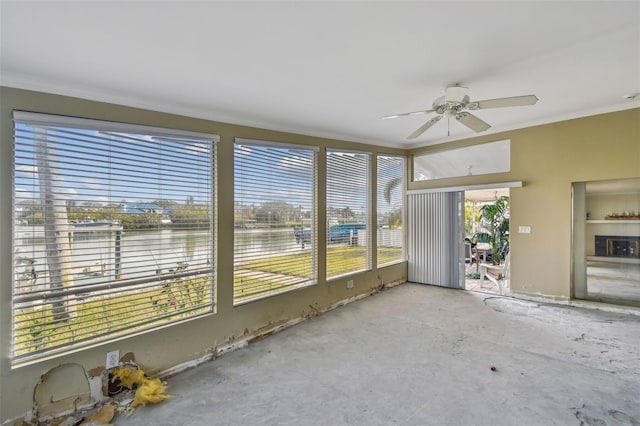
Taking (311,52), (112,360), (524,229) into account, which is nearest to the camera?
(311,52)

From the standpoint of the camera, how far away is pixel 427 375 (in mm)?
2561

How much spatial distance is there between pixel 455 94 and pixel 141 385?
3.75 meters

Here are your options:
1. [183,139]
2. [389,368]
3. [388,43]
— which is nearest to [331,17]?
[388,43]

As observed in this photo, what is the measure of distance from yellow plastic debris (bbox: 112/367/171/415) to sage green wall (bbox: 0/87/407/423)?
12 cm

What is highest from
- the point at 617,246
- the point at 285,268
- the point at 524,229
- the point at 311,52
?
the point at 311,52

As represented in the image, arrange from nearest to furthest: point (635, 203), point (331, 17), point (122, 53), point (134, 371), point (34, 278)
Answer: point (331, 17)
point (122, 53)
point (34, 278)
point (134, 371)
point (635, 203)

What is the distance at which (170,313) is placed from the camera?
2.85 meters

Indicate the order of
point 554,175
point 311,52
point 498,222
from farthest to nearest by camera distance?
point 498,222
point 554,175
point 311,52

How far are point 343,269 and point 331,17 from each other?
354 centimetres

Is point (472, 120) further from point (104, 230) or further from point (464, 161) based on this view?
point (104, 230)

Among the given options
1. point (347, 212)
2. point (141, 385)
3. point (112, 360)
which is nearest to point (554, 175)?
point (347, 212)

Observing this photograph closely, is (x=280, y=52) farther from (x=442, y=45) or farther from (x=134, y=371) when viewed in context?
(x=134, y=371)

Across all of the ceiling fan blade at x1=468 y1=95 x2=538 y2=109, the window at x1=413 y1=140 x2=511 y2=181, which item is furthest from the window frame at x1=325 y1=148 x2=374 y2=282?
the ceiling fan blade at x1=468 y1=95 x2=538 y2=109

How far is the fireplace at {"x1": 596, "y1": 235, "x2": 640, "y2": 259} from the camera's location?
3.75 metres
